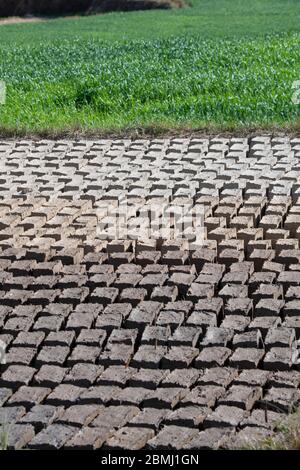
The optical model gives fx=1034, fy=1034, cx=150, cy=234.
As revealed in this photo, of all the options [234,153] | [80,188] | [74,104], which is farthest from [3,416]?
[74,104]

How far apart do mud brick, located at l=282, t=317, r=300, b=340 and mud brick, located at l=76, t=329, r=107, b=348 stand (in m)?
1.11

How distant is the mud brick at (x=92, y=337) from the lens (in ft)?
20.3

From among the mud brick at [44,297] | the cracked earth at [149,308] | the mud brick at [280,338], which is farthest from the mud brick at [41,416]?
the mud brick at [44,297]

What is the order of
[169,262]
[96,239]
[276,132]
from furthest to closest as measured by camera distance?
[276,132] → [96,239] → [169,262]

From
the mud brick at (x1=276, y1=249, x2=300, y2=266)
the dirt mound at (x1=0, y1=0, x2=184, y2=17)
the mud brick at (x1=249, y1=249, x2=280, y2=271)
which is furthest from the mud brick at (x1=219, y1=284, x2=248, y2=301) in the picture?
the dirt mound at (x1=0, y1=0, x2=184, y2=17)

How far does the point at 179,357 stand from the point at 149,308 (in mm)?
763

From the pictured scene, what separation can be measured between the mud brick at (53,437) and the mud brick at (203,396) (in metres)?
0.64

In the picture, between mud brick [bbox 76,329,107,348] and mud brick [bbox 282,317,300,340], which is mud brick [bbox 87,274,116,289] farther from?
mud brick [bbox 282,317,300,340]

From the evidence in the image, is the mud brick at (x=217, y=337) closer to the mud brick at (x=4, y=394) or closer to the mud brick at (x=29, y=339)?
the mud brick at (x=29, y=339)

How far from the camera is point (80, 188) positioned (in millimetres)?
9352

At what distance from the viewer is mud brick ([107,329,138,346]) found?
20.3ft

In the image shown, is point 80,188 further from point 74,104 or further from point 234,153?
point 74,104
